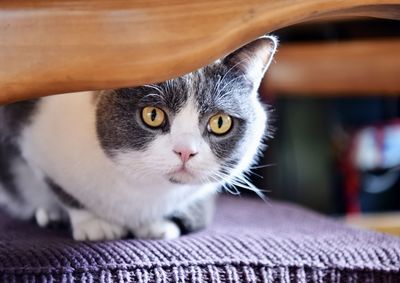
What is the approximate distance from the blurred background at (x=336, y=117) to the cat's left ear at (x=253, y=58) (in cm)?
47

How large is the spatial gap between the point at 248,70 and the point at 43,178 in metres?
0.36

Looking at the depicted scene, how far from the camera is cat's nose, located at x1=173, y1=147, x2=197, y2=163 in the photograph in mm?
771

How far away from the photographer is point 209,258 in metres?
0.75

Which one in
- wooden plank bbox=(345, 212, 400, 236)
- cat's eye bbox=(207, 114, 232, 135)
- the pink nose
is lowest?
wooden plank bbox=(345, 212, 400, 236)

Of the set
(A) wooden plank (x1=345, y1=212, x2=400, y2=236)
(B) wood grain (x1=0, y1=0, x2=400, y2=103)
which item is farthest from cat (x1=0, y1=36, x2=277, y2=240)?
(A) wooden plank (x1=345, y1=212, x2=400, y2=236)

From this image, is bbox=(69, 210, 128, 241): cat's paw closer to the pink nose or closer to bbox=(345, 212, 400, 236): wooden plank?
the pink nose

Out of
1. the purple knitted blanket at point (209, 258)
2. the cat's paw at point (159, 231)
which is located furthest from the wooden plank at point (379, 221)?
the cat's paw at point (159, 231)

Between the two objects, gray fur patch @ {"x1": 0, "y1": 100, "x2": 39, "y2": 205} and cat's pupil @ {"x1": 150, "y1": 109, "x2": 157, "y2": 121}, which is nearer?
cat's pupil @ {"x1": 150, "y1": 109, "x2": 157, "y2": 121}

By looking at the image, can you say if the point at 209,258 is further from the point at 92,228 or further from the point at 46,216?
the point at 46,216

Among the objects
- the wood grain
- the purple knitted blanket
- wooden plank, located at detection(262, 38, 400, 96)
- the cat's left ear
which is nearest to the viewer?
the wood grain

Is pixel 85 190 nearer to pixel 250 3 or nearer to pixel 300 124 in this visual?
pixel 250 3

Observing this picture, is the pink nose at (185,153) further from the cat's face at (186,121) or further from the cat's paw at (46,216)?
the cat's paw at (46,216)

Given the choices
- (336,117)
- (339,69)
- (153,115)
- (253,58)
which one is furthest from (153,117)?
(336,117)

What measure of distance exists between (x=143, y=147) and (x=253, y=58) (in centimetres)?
19
